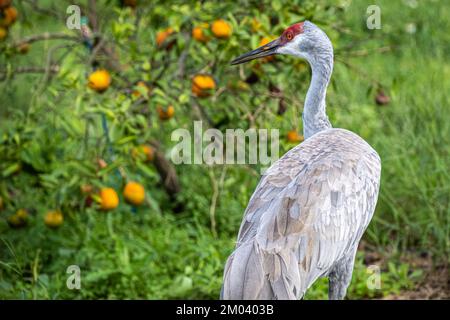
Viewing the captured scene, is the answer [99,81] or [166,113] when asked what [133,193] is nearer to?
[166,113]

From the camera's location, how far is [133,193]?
4.76 metres

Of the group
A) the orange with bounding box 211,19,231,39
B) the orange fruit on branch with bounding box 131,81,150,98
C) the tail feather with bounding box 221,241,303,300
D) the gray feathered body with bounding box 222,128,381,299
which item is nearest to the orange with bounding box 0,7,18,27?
the orange fruit on branch with bounding box 131,81,150,98

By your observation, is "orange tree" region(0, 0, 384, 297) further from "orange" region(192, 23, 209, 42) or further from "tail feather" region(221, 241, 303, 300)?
"tail feather" region(221, 241, 303, 300)

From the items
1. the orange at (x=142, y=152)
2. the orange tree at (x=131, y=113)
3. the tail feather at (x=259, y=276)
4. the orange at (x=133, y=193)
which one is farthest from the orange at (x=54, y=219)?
the tail feather at (x=259, y=276)

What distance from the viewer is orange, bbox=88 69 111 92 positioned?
461cm

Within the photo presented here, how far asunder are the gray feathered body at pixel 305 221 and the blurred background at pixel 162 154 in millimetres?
851

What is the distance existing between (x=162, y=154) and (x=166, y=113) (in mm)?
798

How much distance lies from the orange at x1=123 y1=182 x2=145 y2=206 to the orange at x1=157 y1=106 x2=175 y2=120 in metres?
0.40

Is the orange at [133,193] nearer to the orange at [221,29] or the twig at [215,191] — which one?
the twig at [215,191]

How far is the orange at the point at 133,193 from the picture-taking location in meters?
4.76

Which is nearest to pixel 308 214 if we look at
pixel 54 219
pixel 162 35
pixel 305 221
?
pixel 305 221

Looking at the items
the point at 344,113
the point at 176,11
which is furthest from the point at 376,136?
the point at 176,11

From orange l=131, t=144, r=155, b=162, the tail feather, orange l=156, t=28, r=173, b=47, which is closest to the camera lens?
the tail feather
